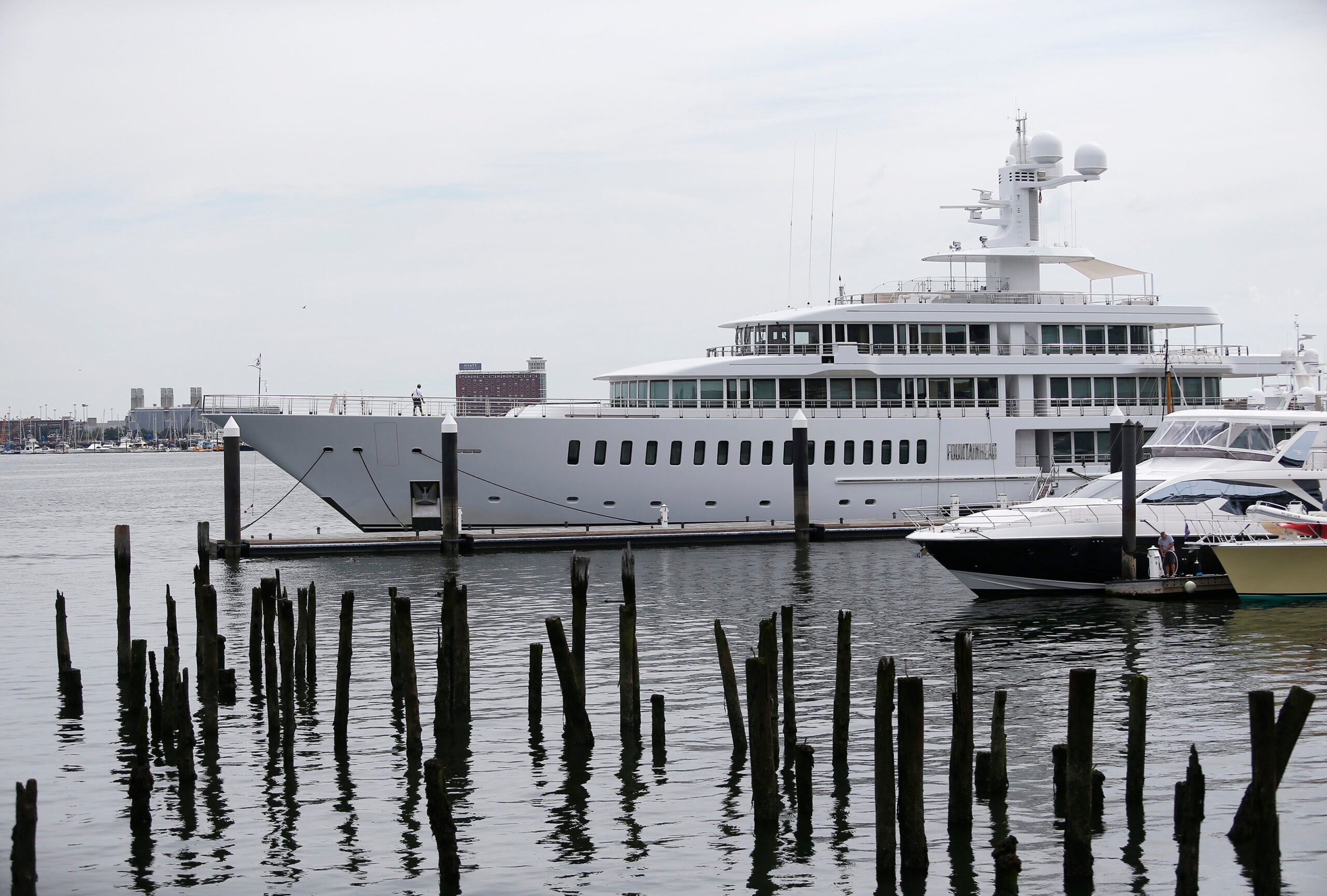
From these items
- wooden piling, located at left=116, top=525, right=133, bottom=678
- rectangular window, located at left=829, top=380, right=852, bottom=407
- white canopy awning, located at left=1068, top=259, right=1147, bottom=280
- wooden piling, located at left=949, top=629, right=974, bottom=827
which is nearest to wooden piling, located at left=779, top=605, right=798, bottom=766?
wooden piling, located at left=949, top=629, right=974, bottom=827

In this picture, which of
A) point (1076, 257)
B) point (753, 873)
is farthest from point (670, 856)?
point (1076, 257)

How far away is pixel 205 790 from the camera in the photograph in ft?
49.6

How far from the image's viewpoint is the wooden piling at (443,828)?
471 inches

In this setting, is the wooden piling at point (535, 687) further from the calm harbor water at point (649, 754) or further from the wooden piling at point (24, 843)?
the wooden piling at point (24, 843)

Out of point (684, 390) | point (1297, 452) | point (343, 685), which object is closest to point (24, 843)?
point (343, 685)

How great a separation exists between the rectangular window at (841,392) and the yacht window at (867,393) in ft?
0.88

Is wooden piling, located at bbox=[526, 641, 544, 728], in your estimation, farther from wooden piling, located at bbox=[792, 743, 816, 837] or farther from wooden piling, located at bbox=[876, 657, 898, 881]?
wooden piling, located at bbox=[876, 657, 898, 881]

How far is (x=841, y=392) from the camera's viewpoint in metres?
42.5

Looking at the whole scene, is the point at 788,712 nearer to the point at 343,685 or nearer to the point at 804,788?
the point at 804,788

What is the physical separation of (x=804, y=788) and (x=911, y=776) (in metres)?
2.01

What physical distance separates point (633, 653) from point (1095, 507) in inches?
614

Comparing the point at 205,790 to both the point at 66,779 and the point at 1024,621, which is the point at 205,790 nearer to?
the point at 66,779

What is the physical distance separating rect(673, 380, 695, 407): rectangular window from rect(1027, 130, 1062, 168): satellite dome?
13.9 m

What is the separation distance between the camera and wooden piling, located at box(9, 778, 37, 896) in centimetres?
1059
